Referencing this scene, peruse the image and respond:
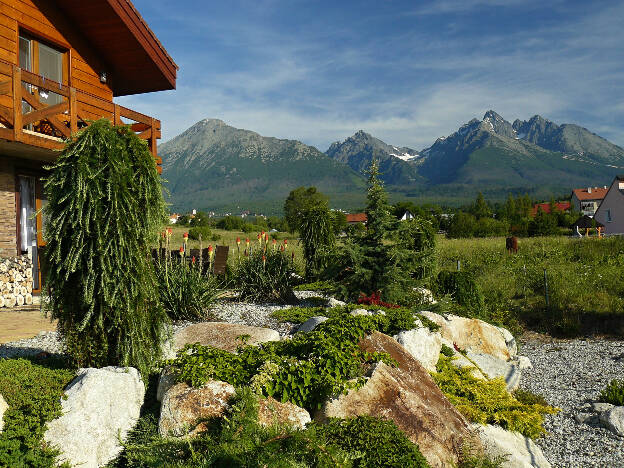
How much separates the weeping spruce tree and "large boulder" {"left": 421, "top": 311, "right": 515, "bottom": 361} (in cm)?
535

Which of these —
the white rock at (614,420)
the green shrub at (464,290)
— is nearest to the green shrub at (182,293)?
the white rock at (614,420)

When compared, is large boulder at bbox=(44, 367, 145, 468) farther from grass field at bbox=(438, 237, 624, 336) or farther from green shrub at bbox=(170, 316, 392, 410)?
grass field at bbox=(438, 237, 624, 336)

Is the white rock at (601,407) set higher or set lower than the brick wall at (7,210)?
lower

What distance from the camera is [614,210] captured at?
46219mm

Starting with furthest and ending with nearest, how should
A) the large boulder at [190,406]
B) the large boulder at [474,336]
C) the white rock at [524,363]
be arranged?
1. the white rock at [524,363]
2. the large boulder at [474,336]
3. the large boulder at [190,406]

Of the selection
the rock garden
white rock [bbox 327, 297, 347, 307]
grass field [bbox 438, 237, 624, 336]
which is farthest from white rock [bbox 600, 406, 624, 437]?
grass field [bbox 438, 237, 624, 336]

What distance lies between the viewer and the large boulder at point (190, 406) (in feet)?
11.6

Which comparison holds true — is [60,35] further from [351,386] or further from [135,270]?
[351,386]

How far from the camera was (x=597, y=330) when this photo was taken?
12172mm

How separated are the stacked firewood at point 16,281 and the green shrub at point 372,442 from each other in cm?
833

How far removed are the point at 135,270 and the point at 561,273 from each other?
49.2 ft

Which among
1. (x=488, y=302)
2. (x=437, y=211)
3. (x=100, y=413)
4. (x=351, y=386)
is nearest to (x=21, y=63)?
(x=100, y=413)

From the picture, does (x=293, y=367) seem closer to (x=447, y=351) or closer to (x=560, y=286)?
(x=447, y=351)

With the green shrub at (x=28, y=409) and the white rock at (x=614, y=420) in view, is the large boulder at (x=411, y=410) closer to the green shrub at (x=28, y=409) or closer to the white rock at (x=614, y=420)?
the green shrub at (x=28, y=409)
